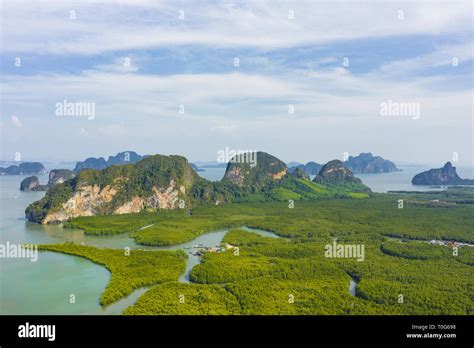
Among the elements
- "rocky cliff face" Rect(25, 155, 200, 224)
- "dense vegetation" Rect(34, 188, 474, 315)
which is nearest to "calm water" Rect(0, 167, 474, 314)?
"dense vegetation" Rect(34, 188, 474, 315)

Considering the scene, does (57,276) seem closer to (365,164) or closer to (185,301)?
(185,301)

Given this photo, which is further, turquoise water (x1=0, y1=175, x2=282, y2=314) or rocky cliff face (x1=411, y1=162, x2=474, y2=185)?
rocky cliff face (x1=411, y1=162, x2=474, y2=185)

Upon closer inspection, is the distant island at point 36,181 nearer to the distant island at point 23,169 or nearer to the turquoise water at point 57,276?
the turquoise water at point 57,276

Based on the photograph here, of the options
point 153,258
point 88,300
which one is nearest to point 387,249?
point 153,258

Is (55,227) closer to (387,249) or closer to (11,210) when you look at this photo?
(11,210)

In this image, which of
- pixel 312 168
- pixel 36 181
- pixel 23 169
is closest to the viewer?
pixel 36 181

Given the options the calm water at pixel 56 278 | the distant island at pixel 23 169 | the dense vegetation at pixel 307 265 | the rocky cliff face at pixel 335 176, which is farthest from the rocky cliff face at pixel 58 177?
the rocky cliff face at pixel 335 176

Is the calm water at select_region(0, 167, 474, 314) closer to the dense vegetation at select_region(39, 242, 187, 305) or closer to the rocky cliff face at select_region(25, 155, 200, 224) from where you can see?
the dense vegetation at select_region(39, 242, 187, 305)

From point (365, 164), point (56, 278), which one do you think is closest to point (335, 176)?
point (56, 278)
